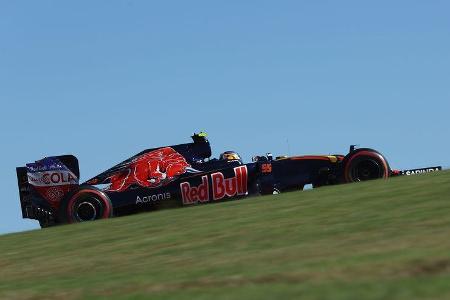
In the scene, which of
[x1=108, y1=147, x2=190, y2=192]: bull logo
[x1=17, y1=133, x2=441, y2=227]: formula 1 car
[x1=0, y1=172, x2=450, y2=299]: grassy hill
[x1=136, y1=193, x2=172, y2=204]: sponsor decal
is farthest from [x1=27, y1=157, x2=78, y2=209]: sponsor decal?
[x1=0, y1=172, x2=450, y2=299]: grassy hill

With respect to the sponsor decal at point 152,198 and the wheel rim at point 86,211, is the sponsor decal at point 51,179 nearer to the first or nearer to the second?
the wheel rim at point 86,211

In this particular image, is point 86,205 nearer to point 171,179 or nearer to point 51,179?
point 51,179

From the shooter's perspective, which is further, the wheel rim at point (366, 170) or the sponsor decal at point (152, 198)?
the sponsor decal at point (152, 198)

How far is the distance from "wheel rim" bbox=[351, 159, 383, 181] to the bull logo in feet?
12.1

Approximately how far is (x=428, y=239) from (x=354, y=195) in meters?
5.09

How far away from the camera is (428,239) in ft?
26.3

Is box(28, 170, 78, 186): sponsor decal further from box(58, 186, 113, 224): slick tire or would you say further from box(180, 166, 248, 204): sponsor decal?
box(180, 166, 248, 204): sponsor decal

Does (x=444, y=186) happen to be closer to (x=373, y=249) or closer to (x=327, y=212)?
(x=327, y=212)

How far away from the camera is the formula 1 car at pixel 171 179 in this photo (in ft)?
57.6

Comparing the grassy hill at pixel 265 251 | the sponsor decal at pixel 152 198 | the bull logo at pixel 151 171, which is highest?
the bull logo at pixel 151 171

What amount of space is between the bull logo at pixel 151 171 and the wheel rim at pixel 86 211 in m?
0.71

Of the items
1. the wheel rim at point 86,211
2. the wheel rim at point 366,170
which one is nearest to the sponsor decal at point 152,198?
the wheel rim at point 86,211

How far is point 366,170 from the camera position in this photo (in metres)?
17.0

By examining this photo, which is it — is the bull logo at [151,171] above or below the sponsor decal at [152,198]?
above
